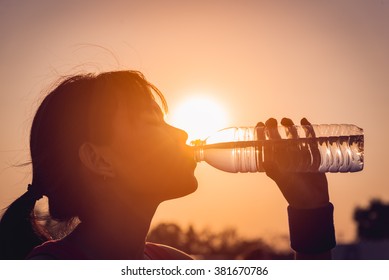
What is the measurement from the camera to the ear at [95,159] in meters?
1.21

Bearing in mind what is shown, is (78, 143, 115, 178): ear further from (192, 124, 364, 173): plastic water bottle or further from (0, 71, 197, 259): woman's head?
(192, 124, 364, 173): plastic water bottle

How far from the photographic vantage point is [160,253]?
1339 mm

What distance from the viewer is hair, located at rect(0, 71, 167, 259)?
1215 millimetres

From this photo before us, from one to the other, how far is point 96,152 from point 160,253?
0.30 meters

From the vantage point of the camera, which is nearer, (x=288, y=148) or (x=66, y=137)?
(x=66, y=137)

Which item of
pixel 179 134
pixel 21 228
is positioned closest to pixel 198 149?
pixel 179 134

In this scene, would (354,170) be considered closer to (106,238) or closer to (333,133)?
(333,133)

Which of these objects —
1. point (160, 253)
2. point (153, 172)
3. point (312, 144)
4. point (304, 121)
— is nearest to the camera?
point (153, 172)

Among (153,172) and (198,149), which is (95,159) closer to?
(153,172)

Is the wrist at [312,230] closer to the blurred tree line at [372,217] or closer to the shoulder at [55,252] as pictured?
the shoulder at [55,252]

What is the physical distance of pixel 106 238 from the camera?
120 cm

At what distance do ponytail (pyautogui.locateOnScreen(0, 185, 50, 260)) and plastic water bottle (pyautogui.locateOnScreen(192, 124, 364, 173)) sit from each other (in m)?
0.42
